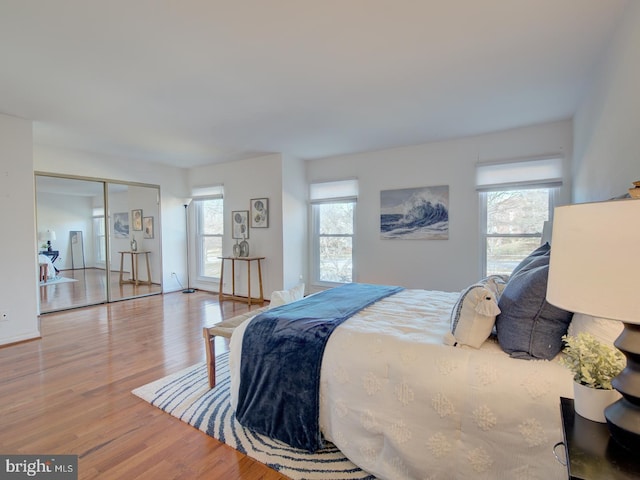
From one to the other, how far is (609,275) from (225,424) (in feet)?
7.06

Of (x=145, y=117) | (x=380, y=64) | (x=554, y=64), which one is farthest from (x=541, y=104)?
(x=145, y=117)

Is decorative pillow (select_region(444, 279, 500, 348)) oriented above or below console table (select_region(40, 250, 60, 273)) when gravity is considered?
below

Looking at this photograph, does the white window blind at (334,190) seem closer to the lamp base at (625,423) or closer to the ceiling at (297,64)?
the ceiling at (297,64)

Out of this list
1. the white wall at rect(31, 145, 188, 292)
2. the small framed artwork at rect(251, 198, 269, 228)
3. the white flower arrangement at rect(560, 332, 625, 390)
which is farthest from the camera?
the small framed artwork at rect(251, 198, 269, 228)

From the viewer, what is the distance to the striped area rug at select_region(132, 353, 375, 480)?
1690 millimetres

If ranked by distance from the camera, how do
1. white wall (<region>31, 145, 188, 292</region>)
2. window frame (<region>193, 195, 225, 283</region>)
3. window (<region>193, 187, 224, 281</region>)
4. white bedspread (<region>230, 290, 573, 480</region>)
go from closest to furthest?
white bedspread (<region>230, 290, 573, 480</region>)
white wall (<region>31, 145, 188, 292</region>)
window (<region>193, 187, 224, 281</region>)
window frame (<region>193, 195, 225, 283</region>)

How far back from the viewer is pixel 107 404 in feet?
7.53

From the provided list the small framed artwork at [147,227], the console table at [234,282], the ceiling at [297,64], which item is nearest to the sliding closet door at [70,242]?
the small framed artwork at [147,227]

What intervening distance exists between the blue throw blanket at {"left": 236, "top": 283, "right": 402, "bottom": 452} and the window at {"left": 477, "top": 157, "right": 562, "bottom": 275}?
9.77ft

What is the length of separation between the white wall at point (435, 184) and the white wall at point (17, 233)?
4089 millimetres

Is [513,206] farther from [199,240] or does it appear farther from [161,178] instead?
[161,178]

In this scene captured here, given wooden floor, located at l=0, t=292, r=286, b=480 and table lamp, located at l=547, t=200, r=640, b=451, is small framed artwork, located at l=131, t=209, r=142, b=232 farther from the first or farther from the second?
table lamp, located at l=547, t=200, r=640, b=451

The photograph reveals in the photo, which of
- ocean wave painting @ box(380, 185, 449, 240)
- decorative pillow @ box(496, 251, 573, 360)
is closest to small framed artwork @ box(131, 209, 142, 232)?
ocean wave painting @ box(380, 185, 449, 240)

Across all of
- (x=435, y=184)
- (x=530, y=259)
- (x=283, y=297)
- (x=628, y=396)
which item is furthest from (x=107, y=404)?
(x=435, y=184)
